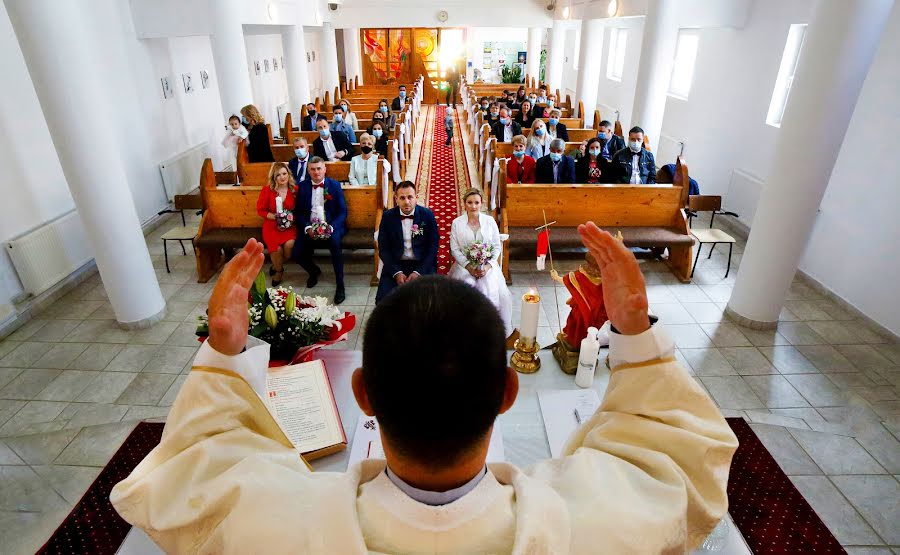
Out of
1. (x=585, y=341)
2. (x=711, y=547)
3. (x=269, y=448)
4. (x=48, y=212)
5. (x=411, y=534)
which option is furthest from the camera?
(x=48, y=212)

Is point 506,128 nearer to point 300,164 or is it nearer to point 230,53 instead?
point 300,164

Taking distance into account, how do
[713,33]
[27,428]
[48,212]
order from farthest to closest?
[713,33]
[48,212]
[27,428]

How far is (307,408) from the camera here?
2420mm

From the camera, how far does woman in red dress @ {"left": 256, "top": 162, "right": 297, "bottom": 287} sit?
6070mm

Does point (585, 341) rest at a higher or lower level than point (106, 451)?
higher

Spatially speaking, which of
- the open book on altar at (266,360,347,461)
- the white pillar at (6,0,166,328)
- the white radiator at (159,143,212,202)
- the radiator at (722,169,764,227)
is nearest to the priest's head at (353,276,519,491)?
the open book on altar at (266,360,347,461)

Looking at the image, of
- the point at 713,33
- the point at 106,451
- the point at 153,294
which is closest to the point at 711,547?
the point at 106,451

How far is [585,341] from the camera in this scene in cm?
268

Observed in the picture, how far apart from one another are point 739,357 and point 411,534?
487 centimetres

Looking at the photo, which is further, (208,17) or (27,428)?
(208,17)

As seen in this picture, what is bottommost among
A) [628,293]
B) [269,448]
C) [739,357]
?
[739,357]

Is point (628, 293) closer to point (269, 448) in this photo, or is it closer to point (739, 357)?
point (269, 448)

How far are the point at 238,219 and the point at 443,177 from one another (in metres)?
4.93

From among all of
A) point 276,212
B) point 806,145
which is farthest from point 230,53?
point 806,145
